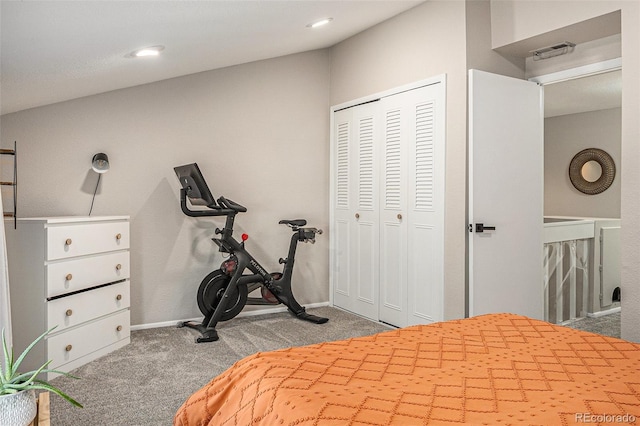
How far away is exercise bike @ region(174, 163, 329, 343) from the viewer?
402 centimetres

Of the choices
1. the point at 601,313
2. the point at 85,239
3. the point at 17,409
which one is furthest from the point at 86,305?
the point at 601,313

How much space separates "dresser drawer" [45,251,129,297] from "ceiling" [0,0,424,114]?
45.6 inches

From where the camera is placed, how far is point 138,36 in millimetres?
2699

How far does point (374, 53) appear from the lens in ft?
15.0

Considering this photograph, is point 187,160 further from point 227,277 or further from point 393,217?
point 393,217

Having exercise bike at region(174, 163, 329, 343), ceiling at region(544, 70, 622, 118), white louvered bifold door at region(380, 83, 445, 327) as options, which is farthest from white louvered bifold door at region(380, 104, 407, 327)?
ceiling at region(544, 70, 622, 118)

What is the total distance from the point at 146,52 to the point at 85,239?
4.40ft

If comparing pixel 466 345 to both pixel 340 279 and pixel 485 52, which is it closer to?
pixel 485 52

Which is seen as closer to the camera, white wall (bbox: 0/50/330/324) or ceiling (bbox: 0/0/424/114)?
ceiling (bbox: 0/0/424/114)

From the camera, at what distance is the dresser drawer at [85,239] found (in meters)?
3.14

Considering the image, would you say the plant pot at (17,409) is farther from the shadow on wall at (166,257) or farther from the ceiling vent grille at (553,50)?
the ceiling vent grille at (553,50)

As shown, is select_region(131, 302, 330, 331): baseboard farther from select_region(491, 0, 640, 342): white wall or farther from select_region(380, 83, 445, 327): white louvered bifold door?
select_region(491, 0, 640, 342): white wall

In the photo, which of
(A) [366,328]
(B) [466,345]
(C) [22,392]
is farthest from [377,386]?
(A) [366,328]

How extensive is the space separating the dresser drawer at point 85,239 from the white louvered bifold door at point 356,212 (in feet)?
7.05
